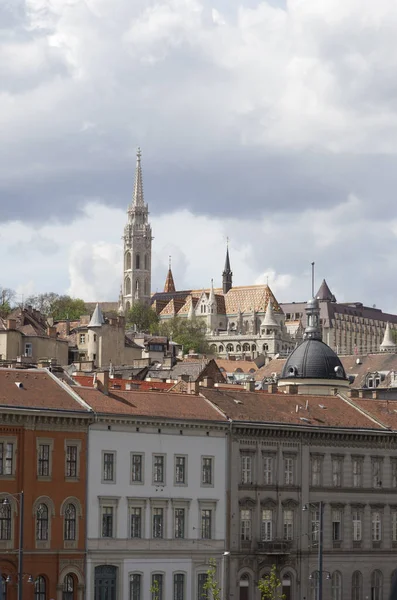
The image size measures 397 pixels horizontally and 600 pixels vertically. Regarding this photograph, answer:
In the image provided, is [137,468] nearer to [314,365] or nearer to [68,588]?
[68,588]

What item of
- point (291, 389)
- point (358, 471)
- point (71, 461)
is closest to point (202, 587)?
point (71, 461)

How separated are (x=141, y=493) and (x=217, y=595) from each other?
21.9ft

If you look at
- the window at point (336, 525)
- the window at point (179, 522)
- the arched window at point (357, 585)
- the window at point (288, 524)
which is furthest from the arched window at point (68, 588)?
the arched window at point (357, 585)

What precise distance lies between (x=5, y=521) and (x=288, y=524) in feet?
63.8

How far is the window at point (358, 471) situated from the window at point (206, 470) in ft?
35.5

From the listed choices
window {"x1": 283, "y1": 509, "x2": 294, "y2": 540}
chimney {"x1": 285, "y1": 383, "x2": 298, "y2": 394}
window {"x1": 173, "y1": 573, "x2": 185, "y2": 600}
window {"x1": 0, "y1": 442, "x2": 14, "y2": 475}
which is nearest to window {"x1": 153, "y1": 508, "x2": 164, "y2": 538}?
window {"x1": 173, "y1": 573, "x2": 185, "y2": 600}

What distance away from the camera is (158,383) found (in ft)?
409

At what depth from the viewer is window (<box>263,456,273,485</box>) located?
9812 centimetres

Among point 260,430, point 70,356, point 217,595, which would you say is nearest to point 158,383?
point 260,430

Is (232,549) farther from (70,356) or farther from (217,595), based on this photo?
(70,356)

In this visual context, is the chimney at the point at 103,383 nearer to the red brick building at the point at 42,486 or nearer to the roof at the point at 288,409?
the red brick building at the point at 42,486

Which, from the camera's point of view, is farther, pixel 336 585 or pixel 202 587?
pixel 336 585

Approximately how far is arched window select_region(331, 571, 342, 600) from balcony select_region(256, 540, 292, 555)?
3.62m

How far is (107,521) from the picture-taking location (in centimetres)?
9038
